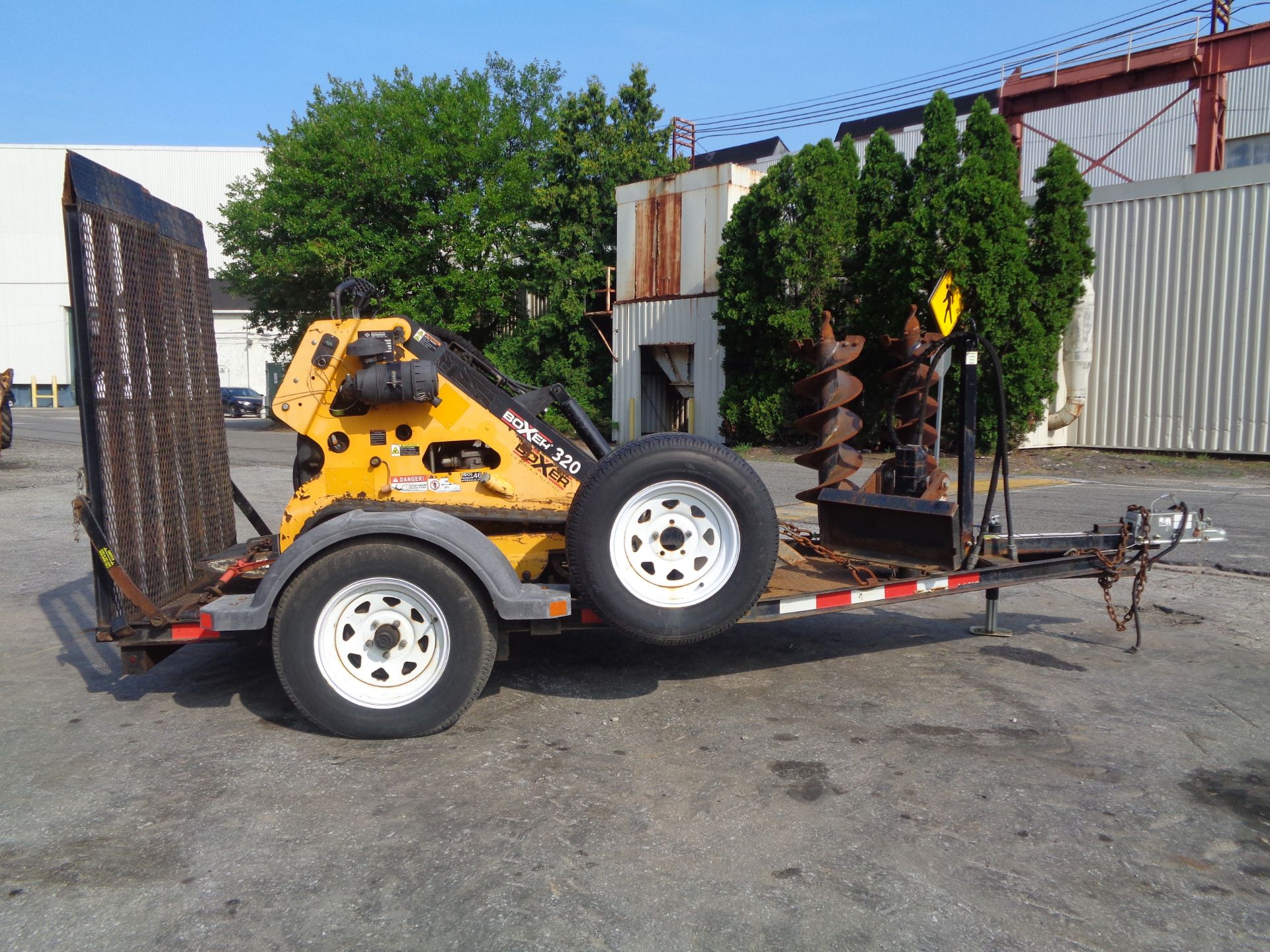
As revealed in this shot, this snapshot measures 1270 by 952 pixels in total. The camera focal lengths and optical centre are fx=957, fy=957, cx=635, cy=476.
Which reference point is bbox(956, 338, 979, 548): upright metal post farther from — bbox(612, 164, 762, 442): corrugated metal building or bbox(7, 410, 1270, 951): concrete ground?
bbox(612, 164, 762, 442): corrugated metal building

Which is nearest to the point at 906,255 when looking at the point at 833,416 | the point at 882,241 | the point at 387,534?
the point at 882,241

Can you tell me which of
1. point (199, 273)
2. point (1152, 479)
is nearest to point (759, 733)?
point (199, 273)

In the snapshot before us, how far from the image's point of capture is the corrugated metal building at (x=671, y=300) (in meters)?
24.3

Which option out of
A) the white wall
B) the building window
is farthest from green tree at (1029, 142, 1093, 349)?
the white wall

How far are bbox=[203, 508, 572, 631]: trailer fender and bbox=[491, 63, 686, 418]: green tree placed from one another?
23541 mm

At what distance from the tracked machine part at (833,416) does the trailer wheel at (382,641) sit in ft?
8.85

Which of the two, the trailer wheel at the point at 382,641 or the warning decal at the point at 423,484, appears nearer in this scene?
the trailer wheel at the point at 382,641

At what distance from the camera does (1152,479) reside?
16375mm

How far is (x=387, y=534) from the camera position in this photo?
14.8 feet

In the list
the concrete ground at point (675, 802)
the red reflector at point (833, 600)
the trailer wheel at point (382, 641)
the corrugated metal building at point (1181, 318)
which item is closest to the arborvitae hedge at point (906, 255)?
the corrugated metal building at point (1181, 318)

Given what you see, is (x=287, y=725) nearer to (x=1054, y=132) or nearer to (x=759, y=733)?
(x=759, y=733)

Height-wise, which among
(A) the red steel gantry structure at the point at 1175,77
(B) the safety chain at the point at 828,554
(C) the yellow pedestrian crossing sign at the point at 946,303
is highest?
(A) the red steel gantry structure at the point at 1175,77

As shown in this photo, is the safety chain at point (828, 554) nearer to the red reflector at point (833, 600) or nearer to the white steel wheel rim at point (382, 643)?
the red reflector at point (833, 600)

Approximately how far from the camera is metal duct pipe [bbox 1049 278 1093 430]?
19.3 meters
